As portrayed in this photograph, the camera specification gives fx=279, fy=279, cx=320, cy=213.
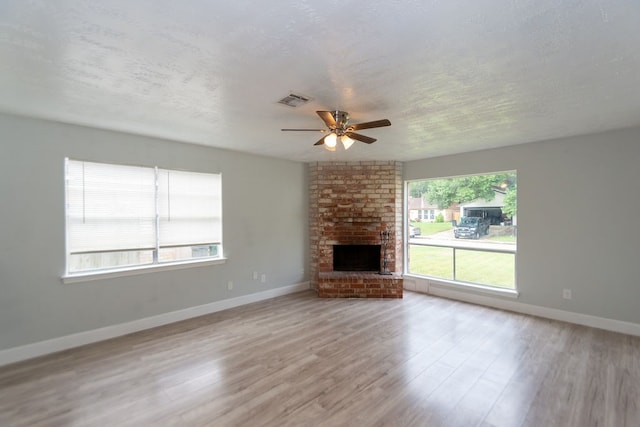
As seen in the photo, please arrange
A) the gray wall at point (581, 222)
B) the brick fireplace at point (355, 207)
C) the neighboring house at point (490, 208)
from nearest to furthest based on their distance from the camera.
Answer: the gray wall at point (581, 222), the neighboring house at point (490, 208), the brick fireplace at point (355, 207)

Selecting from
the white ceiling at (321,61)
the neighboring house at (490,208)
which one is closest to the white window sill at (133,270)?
the white ceiling at (321,61)

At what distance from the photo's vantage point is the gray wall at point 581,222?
3.53 meters

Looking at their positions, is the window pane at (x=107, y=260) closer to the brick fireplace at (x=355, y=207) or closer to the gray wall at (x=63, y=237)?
the gray wall at (x=63, y=237)

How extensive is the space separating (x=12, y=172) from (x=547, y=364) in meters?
5.93

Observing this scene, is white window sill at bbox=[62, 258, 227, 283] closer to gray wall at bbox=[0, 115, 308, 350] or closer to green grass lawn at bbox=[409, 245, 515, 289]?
gray wall at bbox=[0, 115, 308, 350]

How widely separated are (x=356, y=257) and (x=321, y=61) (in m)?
4.25

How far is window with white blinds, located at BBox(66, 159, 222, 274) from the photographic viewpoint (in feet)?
11.1

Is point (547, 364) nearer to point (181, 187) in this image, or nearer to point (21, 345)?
point (181, 187)

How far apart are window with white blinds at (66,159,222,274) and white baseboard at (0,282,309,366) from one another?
2.51ft

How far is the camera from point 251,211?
4.96 metres

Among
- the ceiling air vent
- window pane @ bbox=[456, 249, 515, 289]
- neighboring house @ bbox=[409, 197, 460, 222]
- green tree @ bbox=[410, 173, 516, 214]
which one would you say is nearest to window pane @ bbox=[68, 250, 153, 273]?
the ceiling air vent

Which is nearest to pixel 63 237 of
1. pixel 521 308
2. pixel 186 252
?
pixel 186 252

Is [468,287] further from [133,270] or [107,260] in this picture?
[107,260]

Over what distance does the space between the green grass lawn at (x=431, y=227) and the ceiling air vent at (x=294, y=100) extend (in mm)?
3975
